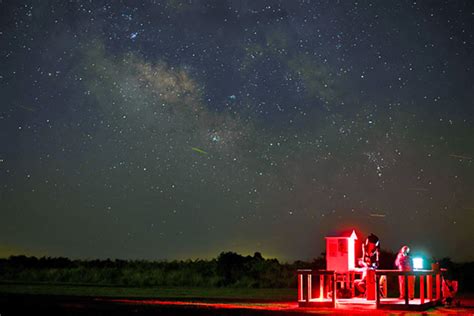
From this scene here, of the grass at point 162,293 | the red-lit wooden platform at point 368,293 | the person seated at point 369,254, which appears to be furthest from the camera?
the grass at point 162,293

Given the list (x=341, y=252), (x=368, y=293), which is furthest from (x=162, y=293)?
(x=368, y=293)

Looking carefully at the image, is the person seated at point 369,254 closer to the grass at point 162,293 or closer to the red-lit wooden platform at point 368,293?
the red-lit wooden platform at point 368,293

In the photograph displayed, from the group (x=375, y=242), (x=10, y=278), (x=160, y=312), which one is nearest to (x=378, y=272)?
(x=375, y=242)

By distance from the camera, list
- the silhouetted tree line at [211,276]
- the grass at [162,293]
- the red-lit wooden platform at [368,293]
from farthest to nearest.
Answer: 1. the silhouetted tree line at [211,276]
2. the grass at [162,293]
3. the red-lit wooden platform at [368,293]

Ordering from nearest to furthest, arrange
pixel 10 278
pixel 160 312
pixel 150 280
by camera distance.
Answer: pixel 160 312
pixel 150 280
pixel 10 278

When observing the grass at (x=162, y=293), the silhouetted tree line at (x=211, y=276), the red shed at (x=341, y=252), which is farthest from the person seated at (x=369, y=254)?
the silhouetted tree line at (x=211, y=276)

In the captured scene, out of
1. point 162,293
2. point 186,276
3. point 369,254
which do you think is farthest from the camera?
point 186,276

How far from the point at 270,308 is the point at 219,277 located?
969 inches

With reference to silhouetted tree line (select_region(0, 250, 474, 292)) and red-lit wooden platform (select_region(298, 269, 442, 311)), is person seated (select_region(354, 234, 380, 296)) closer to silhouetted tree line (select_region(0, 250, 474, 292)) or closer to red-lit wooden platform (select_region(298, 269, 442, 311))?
red-lit wooden platform (select_region(298, 269, 442, 311))

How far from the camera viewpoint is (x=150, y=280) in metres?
44.8

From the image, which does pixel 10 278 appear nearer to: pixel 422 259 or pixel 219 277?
pixel 219 277

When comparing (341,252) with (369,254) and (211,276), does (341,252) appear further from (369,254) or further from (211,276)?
(211,276)

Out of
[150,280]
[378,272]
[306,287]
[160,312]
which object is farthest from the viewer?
[150,280]

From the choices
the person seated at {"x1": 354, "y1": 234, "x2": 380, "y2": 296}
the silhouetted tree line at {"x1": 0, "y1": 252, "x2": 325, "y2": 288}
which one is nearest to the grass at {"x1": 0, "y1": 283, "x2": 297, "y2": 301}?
the person seated at {"x1": 354, "y1": 234, "x2": 380, "y2": 296}
